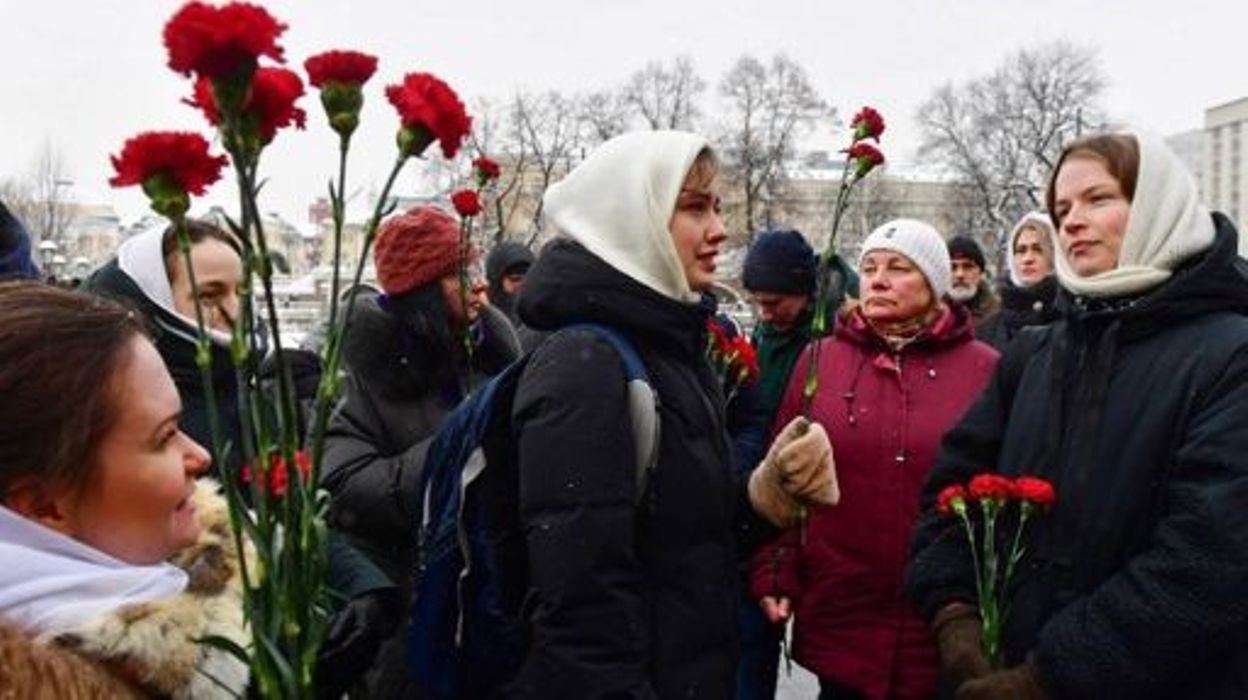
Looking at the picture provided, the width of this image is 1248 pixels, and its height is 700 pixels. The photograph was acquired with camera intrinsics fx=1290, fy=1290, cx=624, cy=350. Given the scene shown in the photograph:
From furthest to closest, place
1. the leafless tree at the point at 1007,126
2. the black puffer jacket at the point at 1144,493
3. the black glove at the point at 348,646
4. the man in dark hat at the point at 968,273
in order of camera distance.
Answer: the leafless tree at the point at 1007,126
the man in dark hat at the point at 968,273
the black puffer jacket at the point at 1144,493
the black glove at the point at 348,646

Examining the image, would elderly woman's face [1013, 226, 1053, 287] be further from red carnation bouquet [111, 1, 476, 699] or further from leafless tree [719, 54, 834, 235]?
leafless tree [719, 54, 834, 235]

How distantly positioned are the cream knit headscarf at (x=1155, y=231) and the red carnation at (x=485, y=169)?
159cm

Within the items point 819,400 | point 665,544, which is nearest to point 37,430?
point 665,544

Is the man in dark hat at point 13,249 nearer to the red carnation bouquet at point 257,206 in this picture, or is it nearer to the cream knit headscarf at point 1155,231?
the red carnation bouquet at point 257,206

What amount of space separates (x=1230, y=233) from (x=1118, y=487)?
584 millimetres

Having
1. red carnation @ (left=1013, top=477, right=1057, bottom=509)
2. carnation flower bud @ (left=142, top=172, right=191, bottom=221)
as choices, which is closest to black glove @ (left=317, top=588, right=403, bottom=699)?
carnation flower bud @ (left=142, top=172, right=191, bottom=221)

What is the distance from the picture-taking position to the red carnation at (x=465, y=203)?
349 cm

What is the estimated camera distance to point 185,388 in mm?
3100

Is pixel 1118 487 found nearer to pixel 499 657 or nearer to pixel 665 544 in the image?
→ pixel 665 544

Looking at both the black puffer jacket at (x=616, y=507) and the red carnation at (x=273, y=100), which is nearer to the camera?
the red carnation at (x=273, y=100)

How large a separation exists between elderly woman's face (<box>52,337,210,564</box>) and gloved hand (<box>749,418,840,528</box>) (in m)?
1.43

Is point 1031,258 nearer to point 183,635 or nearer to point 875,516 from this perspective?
point 875,516

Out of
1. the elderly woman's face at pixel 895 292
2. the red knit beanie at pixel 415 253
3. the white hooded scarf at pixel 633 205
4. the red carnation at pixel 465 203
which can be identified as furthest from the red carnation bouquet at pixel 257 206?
the elderly woman's face at pixel 895 292

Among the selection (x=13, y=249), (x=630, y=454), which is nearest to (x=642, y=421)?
(x=630, y=454)
